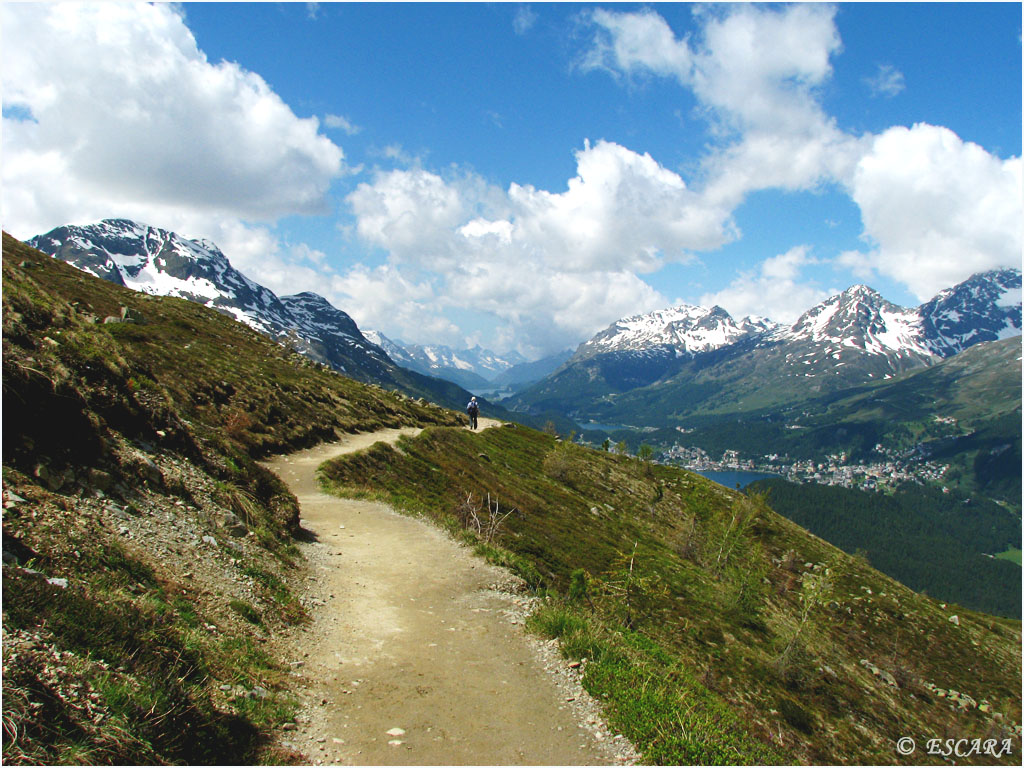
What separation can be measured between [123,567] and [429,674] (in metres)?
6.46

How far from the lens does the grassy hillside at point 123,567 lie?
232 inches

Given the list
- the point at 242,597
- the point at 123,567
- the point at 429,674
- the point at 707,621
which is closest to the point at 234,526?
the point at 242,597

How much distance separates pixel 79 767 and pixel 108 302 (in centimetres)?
6477

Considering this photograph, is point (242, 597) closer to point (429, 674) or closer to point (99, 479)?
point (99, 479)

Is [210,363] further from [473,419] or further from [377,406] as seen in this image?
[473,419]

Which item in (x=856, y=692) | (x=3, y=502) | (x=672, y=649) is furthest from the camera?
(x=856, y=692)

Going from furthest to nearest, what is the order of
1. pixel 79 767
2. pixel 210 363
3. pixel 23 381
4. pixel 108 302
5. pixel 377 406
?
pixel 377 406
pixel 108 302
pixel 210 363
pixel 23 381
pixel 79 767

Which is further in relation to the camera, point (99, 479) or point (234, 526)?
point (234, 526)

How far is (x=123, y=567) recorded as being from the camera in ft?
30.4

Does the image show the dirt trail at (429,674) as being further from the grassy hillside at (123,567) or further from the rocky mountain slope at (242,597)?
the grassy hillside at (123,567)

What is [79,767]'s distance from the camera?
204 inches

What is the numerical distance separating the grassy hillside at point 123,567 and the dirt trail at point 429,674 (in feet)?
3.09

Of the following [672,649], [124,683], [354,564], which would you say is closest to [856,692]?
[672,649]

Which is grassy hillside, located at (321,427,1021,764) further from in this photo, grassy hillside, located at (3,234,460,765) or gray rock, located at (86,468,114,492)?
gray rock, located at (86,468,114,492)
